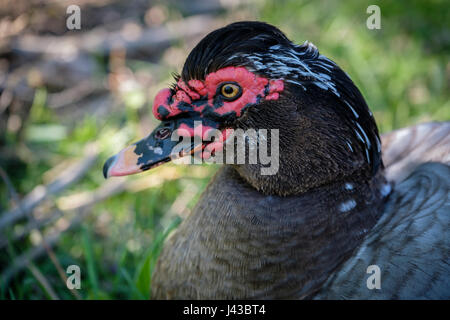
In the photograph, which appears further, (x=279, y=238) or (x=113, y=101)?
(x=113, y=101)

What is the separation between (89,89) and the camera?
4.75 meters

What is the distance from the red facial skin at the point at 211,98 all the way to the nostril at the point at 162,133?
0.06 meters

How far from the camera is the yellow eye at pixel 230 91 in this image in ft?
7.10

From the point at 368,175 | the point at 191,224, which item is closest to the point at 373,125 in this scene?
the point at 368,175

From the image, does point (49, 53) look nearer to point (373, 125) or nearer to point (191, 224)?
point (191, 224)

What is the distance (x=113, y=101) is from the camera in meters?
4.61

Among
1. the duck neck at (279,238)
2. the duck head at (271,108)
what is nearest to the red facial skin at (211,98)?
the duck head at (271,108)

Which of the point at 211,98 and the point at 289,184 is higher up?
the point at 211,98

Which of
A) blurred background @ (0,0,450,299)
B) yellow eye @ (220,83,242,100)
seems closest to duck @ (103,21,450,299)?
yellow eye @ (220,83,242,100)

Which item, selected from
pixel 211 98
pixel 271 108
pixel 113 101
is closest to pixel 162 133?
pixel 211 98

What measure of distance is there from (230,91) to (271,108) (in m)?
0.20

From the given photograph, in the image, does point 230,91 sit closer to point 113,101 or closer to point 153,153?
point 153,153

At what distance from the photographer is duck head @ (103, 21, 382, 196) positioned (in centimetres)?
214

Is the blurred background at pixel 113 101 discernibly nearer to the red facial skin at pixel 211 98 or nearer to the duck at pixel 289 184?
the duck at pixel 289 184
